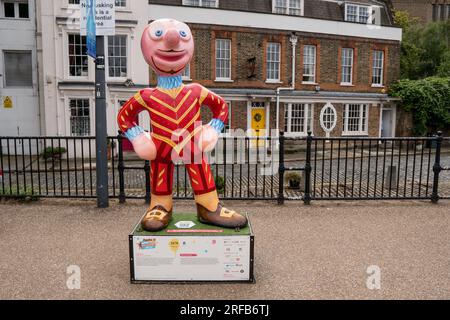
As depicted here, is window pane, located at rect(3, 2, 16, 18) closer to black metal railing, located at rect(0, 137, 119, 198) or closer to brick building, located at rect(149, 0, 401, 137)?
black metal railing, located at rect(0, 137, 119, 198)

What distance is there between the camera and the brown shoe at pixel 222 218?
414 centimetres

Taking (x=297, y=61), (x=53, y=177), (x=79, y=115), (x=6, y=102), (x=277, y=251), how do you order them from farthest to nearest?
(x=297, y=61) < (x=6, y=102) < (x=79, y=115) < (x=53, y=177) < (x=277, y=251)

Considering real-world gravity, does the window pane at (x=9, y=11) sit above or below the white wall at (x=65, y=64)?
above

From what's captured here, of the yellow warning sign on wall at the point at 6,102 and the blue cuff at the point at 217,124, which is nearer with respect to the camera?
the blue cuff at the point at 217,124

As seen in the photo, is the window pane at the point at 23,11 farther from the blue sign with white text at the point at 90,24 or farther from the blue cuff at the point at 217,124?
the blue cuff at the point at 217,124

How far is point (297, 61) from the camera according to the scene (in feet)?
62.1

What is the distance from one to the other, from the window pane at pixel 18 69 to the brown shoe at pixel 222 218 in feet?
48.9

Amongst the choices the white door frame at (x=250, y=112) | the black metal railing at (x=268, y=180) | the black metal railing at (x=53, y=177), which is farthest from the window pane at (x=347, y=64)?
the black metal railing at (x=53, y=177)

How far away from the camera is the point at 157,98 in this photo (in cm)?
424

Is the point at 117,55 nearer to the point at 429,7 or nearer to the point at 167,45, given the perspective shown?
the point at 167,45

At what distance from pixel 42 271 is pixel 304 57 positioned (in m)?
17.0

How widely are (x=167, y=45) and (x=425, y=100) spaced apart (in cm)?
1939

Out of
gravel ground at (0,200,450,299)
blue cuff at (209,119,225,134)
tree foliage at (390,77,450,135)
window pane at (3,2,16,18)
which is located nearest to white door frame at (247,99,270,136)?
tree foliage at (390,77,450,135)

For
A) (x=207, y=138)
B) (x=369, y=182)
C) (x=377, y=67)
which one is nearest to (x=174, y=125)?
(x=207, y=138)
